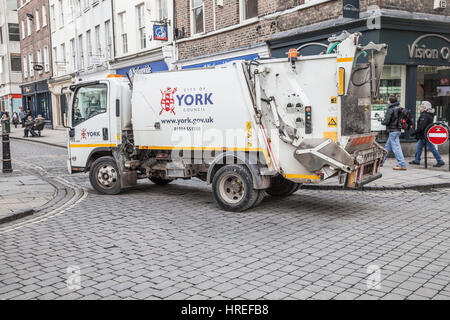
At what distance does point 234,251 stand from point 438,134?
8016 mm

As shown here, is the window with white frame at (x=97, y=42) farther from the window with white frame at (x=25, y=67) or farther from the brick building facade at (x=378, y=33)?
the window with white frame at (x=25, y=67)

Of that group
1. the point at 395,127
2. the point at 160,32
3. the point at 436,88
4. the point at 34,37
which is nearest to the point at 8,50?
the point at 34,37

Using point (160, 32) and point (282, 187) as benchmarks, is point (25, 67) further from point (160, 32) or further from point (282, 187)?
point (282, 187)

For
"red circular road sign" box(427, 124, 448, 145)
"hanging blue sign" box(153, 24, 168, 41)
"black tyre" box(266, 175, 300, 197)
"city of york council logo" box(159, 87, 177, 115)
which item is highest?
"hanging blue sign" box(153, 24, 168, 41)

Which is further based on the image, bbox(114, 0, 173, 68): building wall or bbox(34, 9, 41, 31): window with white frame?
bbox(34, 9, 41, 31): window with white frame

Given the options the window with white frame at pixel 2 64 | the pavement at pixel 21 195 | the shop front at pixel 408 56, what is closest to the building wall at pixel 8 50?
the window with white frame at pixel 2 64

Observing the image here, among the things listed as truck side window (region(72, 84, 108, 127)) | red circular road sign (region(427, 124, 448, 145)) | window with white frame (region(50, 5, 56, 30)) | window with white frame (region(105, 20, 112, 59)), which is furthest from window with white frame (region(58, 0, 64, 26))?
red circular road sign (region(427, 124, 448, 145))

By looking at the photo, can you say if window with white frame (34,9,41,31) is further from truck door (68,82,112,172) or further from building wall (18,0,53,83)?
truck door (68,82,112,172)

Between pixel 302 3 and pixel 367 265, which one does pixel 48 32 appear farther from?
pixel 367 265

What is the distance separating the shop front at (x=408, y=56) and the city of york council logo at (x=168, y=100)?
22.5 ft

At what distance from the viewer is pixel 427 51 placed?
1330cm

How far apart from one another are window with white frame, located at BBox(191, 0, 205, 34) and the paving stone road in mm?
12509

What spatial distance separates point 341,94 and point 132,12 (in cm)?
2028

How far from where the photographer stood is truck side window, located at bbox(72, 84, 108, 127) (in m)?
9.14
